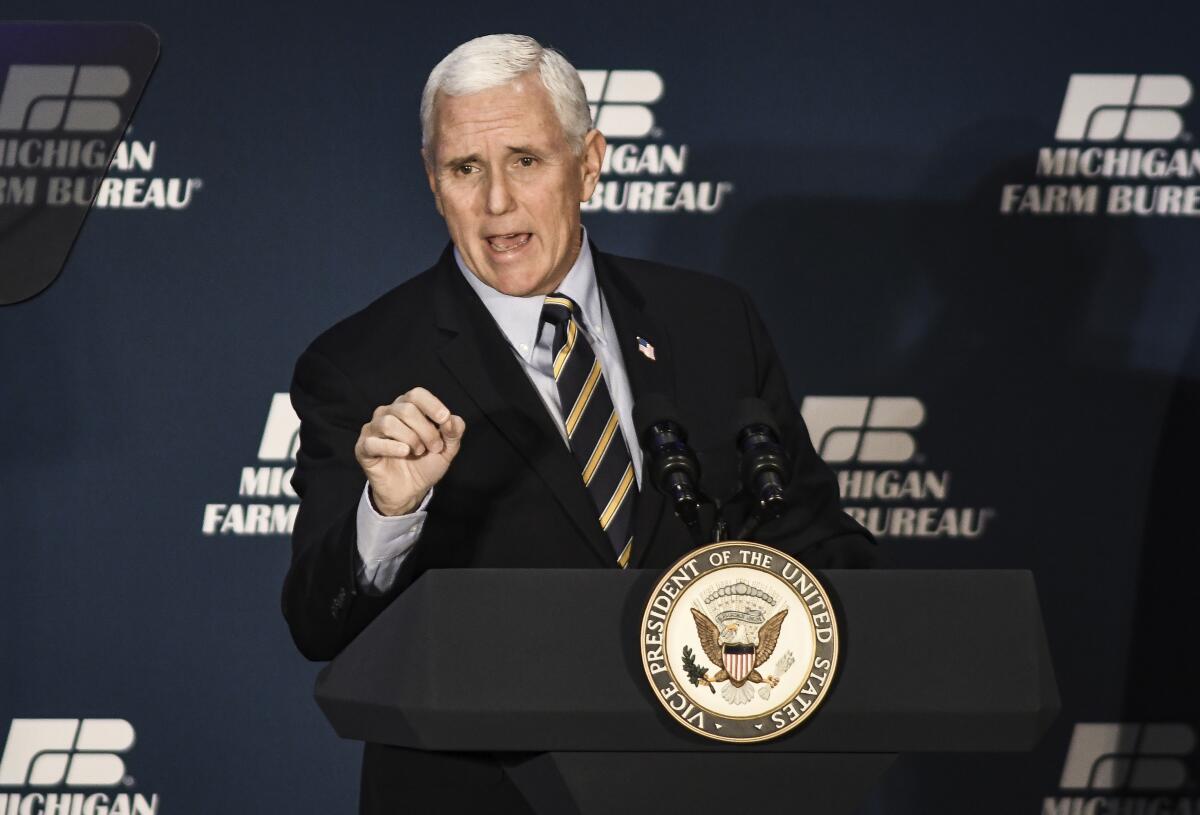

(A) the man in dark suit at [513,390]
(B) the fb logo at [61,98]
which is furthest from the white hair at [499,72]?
(B) the fb logo at [61,98]

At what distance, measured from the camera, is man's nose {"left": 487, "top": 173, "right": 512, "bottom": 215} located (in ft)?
6.13

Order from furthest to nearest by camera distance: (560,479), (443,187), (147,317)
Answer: (147,317) → (443,187) → (560,479)

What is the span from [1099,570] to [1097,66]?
3.68 feet

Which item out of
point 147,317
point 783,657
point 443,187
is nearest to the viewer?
point 783,657

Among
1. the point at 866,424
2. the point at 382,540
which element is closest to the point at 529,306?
the point at 382,540

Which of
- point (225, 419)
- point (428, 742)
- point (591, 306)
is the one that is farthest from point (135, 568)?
point (428, 742)

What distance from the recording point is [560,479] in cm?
173

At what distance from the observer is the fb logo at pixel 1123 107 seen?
3277 mm

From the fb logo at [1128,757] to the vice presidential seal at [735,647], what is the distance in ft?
7.37

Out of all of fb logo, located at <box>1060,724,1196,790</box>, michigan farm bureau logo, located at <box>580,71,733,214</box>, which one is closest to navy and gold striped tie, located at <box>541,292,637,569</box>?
michigan farm bureau logo, located at <box>580,71,733,214</box>

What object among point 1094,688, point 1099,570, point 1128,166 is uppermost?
point 1128,166

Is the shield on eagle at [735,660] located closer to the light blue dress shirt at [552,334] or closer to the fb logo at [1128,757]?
the light blue dress shirt at [552,334]

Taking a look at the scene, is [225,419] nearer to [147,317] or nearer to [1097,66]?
[147,317]

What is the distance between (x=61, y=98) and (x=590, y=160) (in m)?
1.68
